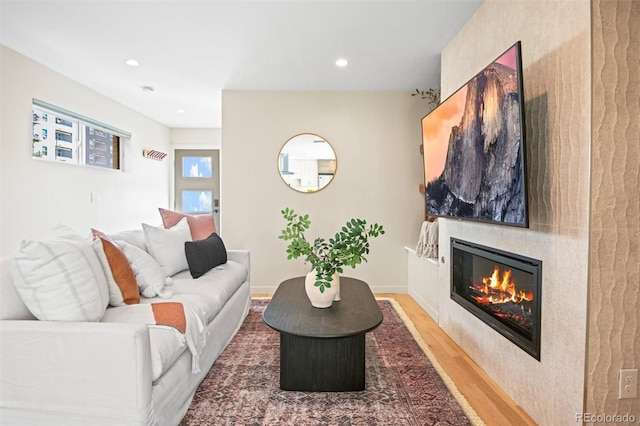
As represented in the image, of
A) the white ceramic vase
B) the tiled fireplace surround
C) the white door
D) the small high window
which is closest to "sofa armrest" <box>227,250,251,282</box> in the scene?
the white ceramic vase

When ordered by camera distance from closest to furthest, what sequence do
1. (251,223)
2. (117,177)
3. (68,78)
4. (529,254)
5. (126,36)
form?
(529,254) → (126,36) → (68,78) → (251,223) → (117,177)

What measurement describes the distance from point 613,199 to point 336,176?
3.21 meters

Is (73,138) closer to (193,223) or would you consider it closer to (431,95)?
(193,223)

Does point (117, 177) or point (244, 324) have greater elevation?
point (117, 177)

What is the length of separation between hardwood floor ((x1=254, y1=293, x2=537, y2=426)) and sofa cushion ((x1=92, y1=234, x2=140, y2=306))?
6.54 ft

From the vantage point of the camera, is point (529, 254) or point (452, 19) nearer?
point (529, 254)

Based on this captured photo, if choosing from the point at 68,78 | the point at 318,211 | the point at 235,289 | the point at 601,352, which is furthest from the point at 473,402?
the point at 68,78

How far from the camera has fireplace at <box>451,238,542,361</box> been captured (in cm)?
194

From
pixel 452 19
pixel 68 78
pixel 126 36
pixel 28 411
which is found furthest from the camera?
pixel 68 78

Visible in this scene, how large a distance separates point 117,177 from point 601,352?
17.5 ft

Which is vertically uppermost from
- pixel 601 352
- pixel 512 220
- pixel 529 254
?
pixel 512 220

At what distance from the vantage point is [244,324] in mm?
3375

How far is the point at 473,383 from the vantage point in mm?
2299

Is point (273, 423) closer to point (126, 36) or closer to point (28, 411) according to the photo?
point (28, 411)
